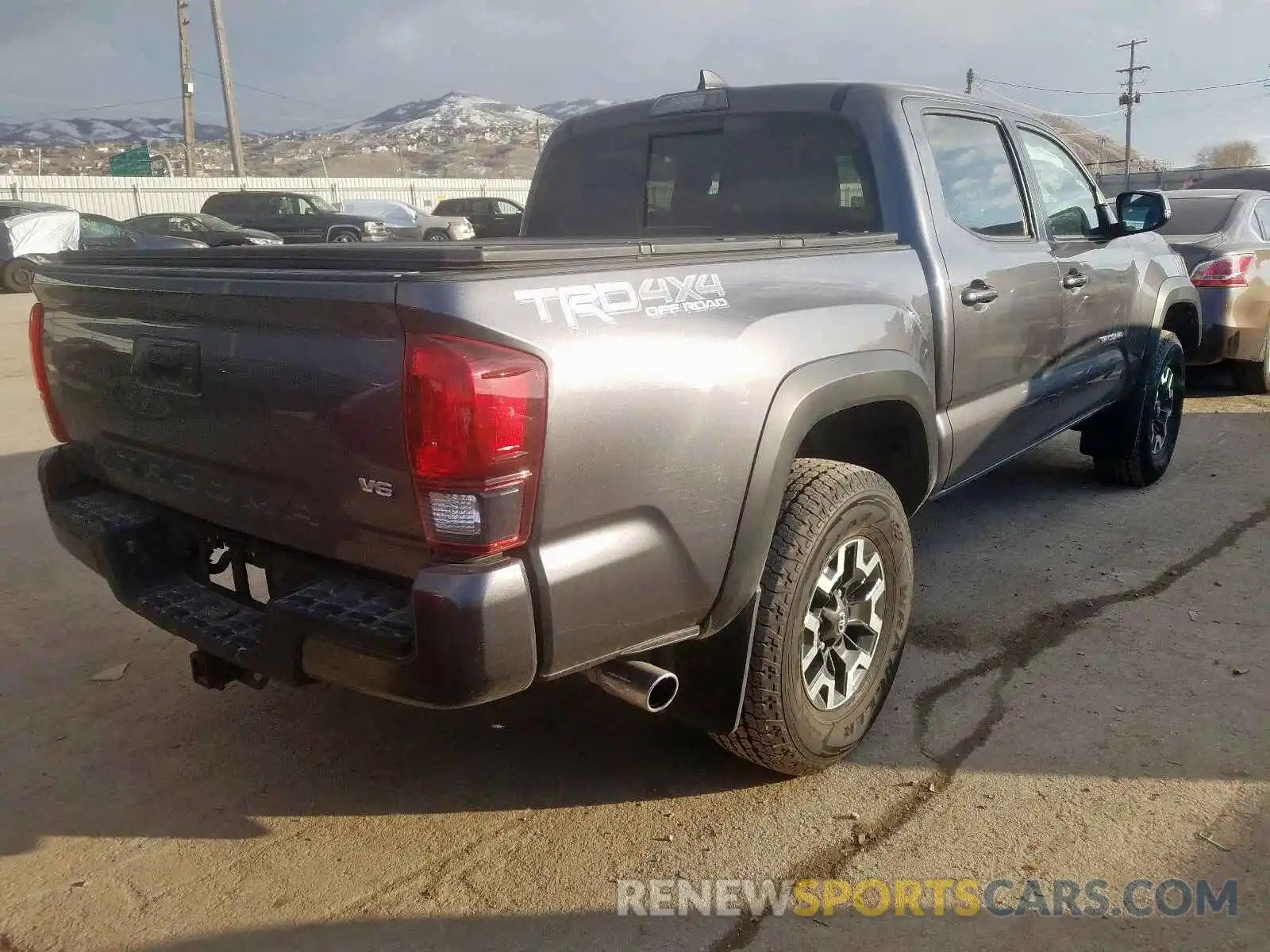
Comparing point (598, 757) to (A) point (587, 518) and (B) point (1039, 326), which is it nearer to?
(A) point (587, 518)

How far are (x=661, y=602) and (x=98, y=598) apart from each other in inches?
118

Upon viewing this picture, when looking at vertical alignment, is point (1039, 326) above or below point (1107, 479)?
above

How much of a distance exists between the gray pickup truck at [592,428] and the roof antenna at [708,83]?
0.02m

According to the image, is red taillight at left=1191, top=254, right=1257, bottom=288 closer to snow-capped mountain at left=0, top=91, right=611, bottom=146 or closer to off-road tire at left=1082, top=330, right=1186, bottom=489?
off-road tire at left=1082, top=330, right=1186, bottom=489

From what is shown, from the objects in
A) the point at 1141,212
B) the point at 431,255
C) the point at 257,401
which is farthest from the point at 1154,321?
the point at 257,401

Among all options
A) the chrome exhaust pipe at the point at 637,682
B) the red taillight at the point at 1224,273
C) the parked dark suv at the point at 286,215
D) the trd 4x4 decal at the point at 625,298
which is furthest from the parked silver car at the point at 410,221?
the chrome exhaust pipe at the point at 637,682

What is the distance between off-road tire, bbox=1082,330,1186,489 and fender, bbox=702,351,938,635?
291cm

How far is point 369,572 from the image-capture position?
2297mm

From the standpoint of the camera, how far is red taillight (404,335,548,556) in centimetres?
197

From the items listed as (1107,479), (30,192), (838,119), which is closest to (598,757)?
(838,119)

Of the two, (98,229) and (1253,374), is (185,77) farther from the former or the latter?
(1253,374)

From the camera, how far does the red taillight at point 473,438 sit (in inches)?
77.4

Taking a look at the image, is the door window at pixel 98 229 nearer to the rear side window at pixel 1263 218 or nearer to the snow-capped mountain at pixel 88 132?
the rear side window at pixel 1263 218

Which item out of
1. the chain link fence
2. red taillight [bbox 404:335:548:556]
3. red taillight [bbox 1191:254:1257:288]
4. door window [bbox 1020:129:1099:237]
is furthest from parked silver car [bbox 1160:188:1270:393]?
red taillight [bbox 404:335:548:556]
